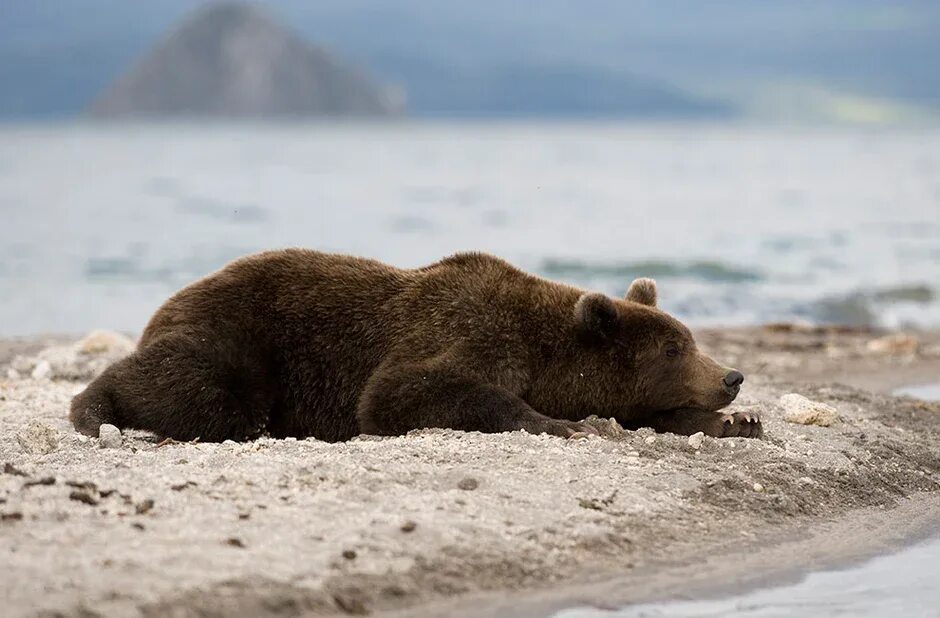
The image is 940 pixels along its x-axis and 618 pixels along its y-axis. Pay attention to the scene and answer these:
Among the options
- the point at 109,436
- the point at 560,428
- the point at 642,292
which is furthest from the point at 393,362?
the point at 642,292

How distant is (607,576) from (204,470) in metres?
1.84

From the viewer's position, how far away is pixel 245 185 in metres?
49.6

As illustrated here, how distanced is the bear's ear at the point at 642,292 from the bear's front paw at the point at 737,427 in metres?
1.04

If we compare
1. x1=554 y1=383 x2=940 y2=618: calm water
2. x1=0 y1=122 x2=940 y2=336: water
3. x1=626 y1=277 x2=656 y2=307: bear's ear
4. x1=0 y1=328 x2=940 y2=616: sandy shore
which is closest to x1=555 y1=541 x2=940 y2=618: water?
x1=554 y1=383 x2=940 y2=618: calm water

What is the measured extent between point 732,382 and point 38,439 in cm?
354

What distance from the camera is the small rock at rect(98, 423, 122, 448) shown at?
693 cm

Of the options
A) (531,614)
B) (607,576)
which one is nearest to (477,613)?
(531,614)

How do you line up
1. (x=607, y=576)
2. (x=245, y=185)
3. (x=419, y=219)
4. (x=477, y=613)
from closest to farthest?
(x=477, y=613)
(x=607, y=576)
(x=419, y=219)
(x=245, y=185)

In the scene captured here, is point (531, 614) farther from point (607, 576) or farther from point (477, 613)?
point (607, 576)

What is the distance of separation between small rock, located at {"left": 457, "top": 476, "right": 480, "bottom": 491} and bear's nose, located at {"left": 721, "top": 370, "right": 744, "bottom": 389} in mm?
1981

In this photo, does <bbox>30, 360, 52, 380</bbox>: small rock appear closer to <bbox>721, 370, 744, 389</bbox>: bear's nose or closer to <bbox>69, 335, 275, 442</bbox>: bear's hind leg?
<bbox>69, 335, 275, 442</bbox>: bear's hind leg

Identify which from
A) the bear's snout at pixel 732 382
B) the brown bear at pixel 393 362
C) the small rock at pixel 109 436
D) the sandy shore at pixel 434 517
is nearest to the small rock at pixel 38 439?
the sandy shore at pixel 434 517

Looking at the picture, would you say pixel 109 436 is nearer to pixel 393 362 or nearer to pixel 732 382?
pixel 393 362

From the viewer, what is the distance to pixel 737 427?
7293mm
